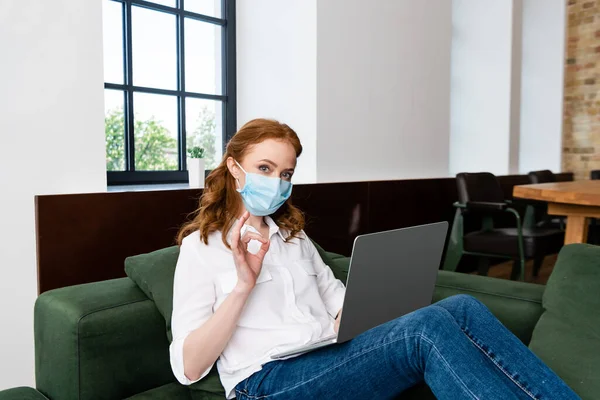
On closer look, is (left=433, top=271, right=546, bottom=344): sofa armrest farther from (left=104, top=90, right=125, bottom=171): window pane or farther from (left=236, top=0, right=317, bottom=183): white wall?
(left=104, top=90, right=125, bottom=171): window pane

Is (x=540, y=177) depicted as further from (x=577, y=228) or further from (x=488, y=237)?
(x=577, y=228)

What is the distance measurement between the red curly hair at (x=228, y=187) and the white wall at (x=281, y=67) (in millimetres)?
1230

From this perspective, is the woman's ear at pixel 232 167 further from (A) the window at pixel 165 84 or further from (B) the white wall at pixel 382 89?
(B) the white wall at pixel 382 89

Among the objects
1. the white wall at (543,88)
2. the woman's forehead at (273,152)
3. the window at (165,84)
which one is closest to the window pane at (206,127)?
the window at (165,84)

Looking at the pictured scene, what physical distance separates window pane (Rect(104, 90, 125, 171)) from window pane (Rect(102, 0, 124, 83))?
0.08m

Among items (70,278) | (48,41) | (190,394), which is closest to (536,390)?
(190,394)

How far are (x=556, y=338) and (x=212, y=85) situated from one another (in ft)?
6.87

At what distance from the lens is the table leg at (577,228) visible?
9.00ft

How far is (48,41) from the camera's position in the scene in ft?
5.93

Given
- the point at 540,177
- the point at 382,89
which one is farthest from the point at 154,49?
the point at 540,177

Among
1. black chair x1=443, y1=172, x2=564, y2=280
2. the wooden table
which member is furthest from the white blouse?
black chair x1=443, y1=172, x2=564, y2=280

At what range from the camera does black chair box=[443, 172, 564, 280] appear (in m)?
3.12

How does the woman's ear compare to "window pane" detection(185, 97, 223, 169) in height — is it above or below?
below

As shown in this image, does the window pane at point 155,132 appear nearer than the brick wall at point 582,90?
Yes
